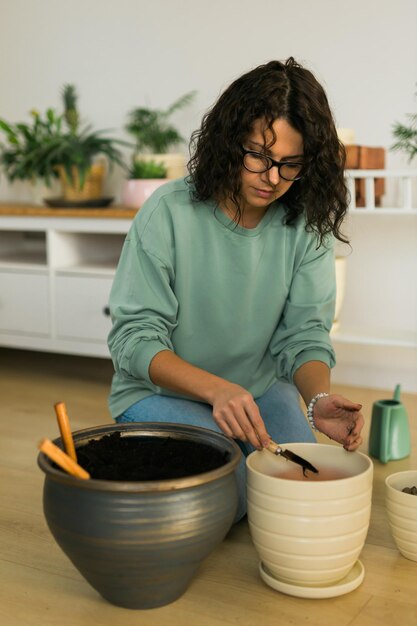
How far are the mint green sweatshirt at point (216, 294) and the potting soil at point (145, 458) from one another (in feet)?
0.58

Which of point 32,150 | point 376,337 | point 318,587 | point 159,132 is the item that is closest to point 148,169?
point 159,132

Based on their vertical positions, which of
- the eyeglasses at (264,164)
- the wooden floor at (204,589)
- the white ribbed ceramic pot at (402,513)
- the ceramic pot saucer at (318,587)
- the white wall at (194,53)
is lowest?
the wooden floor at (204,589)

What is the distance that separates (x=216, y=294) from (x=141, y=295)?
18 cm

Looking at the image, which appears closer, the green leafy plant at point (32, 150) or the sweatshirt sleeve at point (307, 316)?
the sweatshirt sleeve at point (307, 316)

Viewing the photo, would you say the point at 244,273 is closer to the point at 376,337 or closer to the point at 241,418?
the point at 241,418

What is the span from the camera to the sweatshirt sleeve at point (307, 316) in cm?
185

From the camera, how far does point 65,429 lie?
139 cm

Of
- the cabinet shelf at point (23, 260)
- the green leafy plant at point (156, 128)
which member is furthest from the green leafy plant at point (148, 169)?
the cabinet shelf at point (23, 260)

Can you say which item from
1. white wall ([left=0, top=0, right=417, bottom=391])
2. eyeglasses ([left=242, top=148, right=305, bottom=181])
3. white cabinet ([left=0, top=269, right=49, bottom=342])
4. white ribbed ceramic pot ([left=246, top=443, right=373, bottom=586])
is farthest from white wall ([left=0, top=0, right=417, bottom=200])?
white ribbed ceramic pot ([left=246, top=443, right=373, bottom=586])

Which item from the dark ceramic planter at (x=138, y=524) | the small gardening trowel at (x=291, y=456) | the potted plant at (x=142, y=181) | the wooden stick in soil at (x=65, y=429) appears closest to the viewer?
the dark ceramic planter at (x=138, y=524)

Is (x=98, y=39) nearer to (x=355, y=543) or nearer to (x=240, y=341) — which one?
(x=240, y=341)

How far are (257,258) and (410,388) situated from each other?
1.44 meters

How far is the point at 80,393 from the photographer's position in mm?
3020

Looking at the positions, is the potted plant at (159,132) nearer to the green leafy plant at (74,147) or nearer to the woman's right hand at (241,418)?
the green leafy plant at (74,147)
